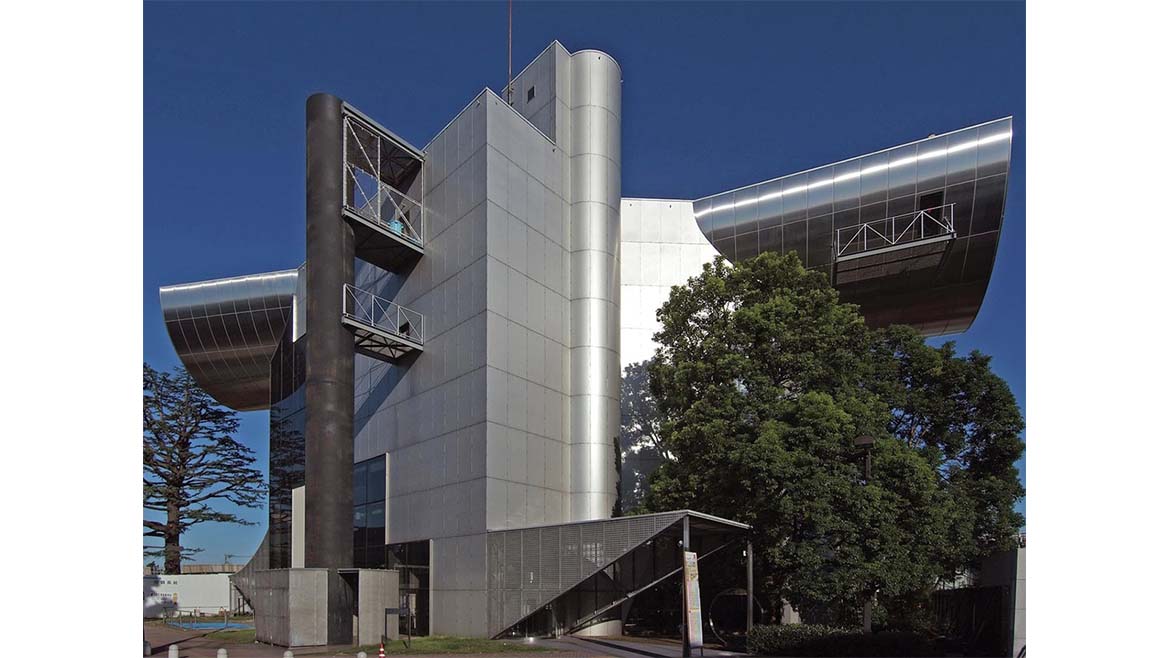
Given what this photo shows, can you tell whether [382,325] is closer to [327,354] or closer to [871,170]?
[327,354]

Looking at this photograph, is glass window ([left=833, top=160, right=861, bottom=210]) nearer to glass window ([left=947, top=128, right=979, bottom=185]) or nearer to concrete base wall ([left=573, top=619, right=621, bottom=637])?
glass window ([left=947, top=128, right=979, bottom=185])

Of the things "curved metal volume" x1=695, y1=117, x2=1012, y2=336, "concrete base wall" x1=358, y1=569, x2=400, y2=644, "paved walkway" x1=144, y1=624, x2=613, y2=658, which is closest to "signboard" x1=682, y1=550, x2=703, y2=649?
"paved walkway" x1=144, y1=624, x2=613, y2=658

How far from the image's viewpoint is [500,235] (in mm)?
28469

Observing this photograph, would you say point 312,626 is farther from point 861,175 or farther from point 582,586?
point 861,175

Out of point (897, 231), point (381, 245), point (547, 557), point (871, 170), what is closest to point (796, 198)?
point (871, 170)

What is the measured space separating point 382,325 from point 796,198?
16.1 m

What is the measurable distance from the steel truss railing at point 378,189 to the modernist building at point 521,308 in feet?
0.46

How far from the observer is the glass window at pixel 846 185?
33781mm

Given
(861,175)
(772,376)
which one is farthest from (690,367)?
(861,175)

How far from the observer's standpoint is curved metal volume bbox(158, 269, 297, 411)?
5100 centimetres

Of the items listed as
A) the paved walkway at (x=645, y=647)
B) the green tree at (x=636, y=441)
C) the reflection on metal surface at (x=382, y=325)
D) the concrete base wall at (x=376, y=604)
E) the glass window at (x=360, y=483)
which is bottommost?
the paved walkway at (x=645, y=647)

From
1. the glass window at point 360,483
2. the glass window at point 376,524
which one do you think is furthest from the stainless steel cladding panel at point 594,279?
the glass window at point 360,483

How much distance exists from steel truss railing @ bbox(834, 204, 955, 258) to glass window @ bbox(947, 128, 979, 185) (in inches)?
41.6

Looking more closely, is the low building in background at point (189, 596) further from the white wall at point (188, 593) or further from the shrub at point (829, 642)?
the shrub at point (829, 642)
